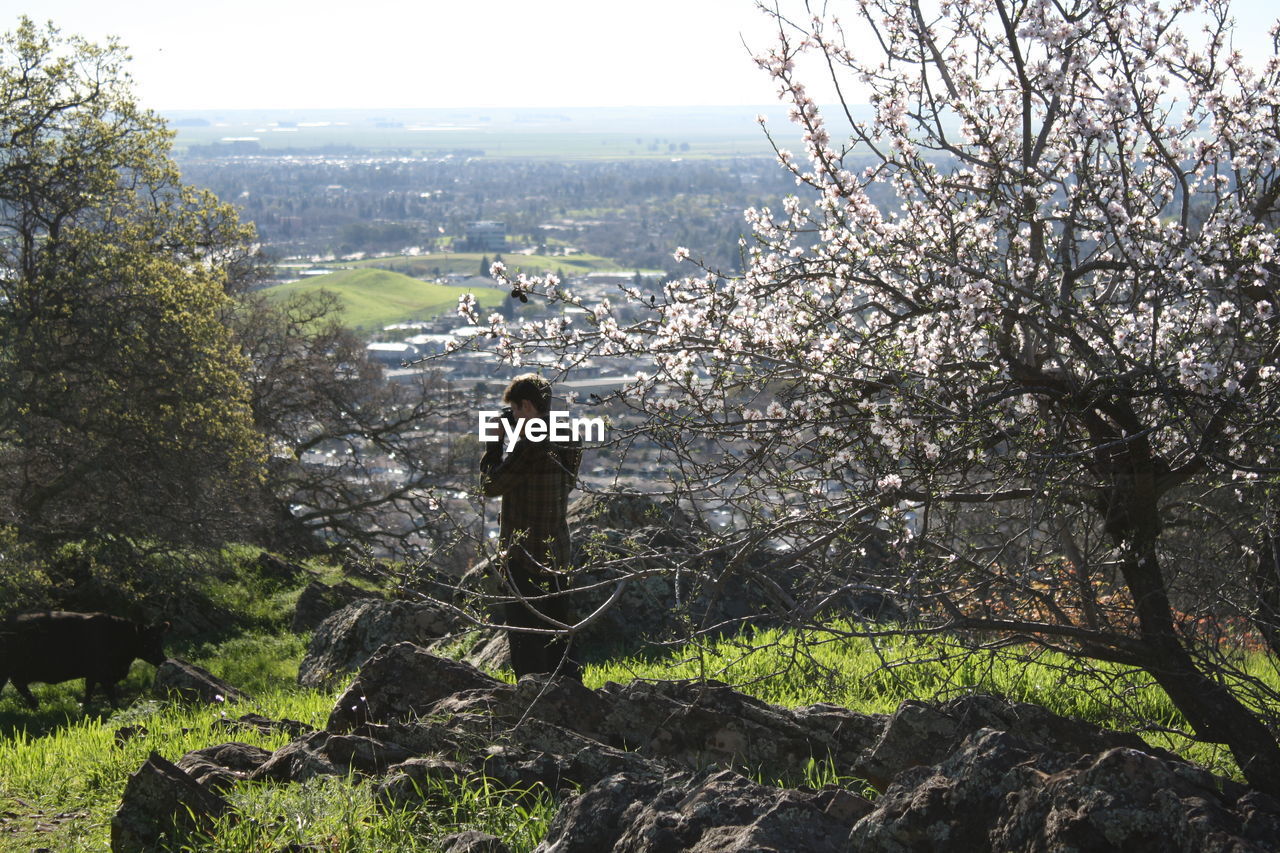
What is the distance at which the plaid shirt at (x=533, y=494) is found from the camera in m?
6.44

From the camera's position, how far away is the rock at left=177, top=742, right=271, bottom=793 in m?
4.81

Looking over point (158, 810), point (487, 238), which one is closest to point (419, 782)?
point (158, 810)

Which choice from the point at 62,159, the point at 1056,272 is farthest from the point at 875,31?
the point at 62,159

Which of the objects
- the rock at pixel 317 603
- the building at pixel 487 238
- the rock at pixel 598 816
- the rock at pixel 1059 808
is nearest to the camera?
the rock at pixel 1059 808

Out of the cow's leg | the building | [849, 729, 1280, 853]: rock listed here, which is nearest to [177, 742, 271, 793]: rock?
[849, 729, 1280, 853]: rock

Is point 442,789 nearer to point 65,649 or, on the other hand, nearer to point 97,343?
point 65,649

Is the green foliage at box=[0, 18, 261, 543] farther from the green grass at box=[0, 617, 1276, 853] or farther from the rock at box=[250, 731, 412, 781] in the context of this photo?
the rock at box=[250, 731, 412, 781]

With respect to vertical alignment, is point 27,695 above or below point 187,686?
below

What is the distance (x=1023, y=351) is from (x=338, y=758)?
3.61 meters

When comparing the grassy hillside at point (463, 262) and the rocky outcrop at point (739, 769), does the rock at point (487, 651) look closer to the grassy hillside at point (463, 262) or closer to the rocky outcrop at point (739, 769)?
the rocky outcrop at point (739, 769)

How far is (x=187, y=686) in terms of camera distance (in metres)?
8.25

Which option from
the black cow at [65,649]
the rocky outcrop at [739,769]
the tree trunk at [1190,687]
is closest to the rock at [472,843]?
the rocky outcrop at [739,769]

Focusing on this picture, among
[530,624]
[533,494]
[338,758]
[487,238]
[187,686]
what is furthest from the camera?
[487,238]

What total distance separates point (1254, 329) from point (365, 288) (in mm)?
76691
